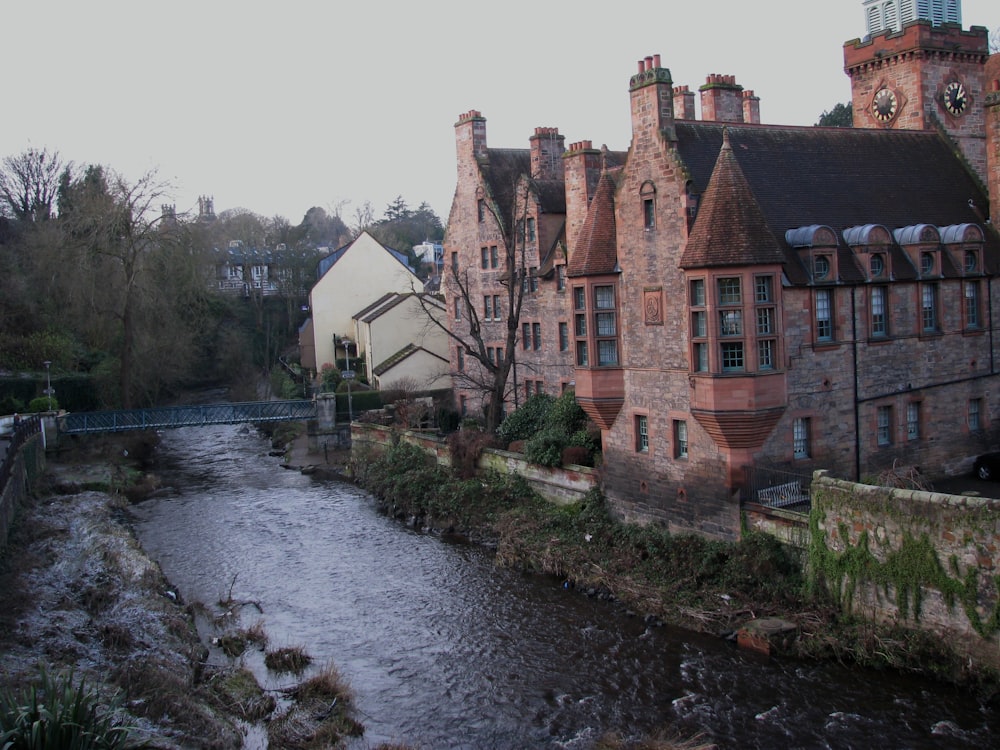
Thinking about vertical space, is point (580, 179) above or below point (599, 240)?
above

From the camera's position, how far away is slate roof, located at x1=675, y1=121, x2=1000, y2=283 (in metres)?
21.6

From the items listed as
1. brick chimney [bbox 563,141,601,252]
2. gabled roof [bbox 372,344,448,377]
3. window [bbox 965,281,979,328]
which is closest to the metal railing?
window [bbox 965,281,979,328]

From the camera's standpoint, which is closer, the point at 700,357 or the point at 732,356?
the point at 732,356

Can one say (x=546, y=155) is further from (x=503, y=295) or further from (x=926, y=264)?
(x=926, y=264)

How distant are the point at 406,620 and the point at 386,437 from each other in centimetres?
1680

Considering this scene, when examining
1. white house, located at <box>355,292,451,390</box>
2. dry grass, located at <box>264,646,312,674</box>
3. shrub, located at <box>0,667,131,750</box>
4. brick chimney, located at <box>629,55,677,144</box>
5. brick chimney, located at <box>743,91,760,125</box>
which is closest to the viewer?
shrub, located at <box>0,667,131,750</box>

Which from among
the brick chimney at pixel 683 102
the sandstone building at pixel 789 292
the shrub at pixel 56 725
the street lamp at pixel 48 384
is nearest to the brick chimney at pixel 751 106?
the brick chimney at pixel 683 102

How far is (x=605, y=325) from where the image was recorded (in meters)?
24.4

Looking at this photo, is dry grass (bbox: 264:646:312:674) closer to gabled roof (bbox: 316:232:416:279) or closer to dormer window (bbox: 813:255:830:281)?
dormer window (bbox: 813:255:830:281)

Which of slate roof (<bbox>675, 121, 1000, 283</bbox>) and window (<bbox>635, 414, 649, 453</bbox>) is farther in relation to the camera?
window (<bbox>635, 414, 649, 453</bbox>)

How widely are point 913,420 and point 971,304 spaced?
3.88 meters

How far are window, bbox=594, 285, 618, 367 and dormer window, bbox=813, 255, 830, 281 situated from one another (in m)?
5.01

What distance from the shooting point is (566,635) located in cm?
1997

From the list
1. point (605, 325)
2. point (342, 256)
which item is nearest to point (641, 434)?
point (605, 325)
